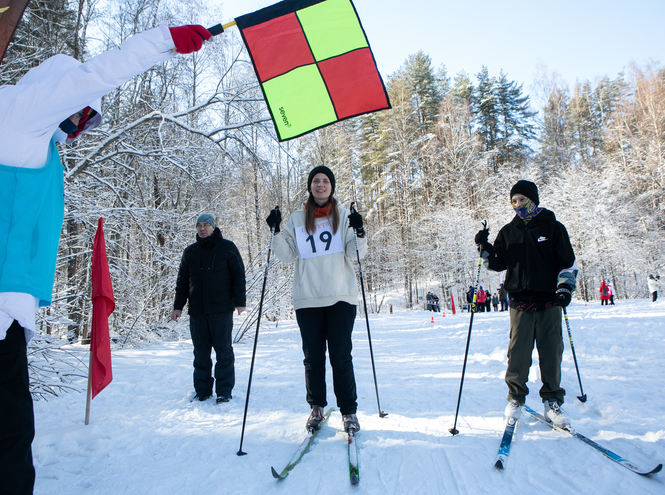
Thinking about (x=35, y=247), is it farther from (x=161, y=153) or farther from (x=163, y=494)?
(x=161, y=153)

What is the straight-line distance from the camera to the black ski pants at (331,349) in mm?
2816

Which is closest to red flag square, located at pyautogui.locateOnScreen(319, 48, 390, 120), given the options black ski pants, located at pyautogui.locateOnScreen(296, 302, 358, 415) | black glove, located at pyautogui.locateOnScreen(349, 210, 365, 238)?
black glove, located at pyautogui.locateOnScreen(349, 210, 365, 238)

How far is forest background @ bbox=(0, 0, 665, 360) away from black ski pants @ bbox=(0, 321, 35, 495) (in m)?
3.69

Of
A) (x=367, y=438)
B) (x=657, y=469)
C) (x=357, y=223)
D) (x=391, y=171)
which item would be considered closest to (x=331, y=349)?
(x=367, y=438)

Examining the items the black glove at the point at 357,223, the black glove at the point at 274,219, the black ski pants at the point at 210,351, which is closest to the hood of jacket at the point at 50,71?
the black glove at the point at 274,219

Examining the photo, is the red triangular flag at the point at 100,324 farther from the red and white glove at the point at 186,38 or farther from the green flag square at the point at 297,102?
the red and white glove at the point at 186,38

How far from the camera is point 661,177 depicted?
898 inches

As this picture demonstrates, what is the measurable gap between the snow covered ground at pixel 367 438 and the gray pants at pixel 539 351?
283mm

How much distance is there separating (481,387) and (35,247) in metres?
4.23

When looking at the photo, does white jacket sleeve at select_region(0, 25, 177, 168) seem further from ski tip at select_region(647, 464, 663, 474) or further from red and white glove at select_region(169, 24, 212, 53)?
ski tip at select_region(647, 464, 663, 474)

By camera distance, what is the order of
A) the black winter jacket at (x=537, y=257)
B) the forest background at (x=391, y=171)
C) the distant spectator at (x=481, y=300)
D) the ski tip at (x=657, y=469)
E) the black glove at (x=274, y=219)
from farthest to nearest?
the distant spectator at (x=481, y=300)
the forest background at (x=391, y=171)
the black glove at (x=274, y=219)
the black winter jacket at (x=537, y=257)
the ski tip at (x=657, y=469)

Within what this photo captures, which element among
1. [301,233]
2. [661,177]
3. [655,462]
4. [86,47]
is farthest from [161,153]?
[661,177]

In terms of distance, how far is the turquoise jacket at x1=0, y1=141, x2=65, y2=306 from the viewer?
1346mm

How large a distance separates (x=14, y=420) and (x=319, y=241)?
212 cm
